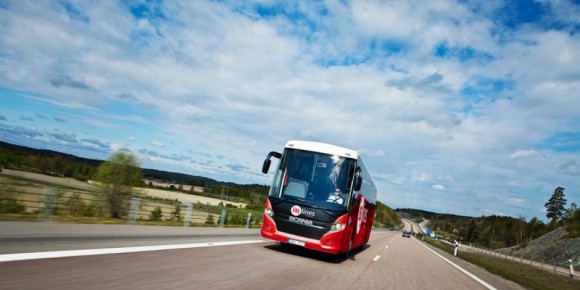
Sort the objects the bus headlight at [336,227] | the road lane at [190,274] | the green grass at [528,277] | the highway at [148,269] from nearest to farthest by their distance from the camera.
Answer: the road lane at [190,274], the highway at [148,269], the bus headlight at [336,227], the green grass at [528,277]

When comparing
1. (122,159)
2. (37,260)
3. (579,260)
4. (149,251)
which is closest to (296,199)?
(149,251)

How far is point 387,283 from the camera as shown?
8391 mm

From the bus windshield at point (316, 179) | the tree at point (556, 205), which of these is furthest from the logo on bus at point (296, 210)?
the tree at point (556, 205)

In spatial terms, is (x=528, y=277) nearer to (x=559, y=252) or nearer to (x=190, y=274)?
(x=190, y=274)

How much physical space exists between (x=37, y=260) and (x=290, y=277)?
3.90 meters

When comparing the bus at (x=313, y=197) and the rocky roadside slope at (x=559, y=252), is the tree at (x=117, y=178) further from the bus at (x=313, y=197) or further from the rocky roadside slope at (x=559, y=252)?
the rocky roadside slope at (x=559, y=252)

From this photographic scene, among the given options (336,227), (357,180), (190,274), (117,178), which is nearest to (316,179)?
(357,180)

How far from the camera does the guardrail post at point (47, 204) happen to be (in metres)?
12.0

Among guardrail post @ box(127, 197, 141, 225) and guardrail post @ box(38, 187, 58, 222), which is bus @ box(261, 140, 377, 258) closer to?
guardrail post @ box(38, 187, 58, 222)

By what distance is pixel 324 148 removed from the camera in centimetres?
1206

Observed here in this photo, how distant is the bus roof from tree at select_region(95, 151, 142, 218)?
11683 mm

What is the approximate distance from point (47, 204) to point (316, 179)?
7920 millimetres

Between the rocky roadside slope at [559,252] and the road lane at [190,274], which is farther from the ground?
the rocky roadside slope at [559,252]

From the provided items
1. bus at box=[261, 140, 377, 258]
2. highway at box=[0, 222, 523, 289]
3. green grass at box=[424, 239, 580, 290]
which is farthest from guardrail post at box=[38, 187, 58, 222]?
green grass at box=[424, 239, 580, 290]
